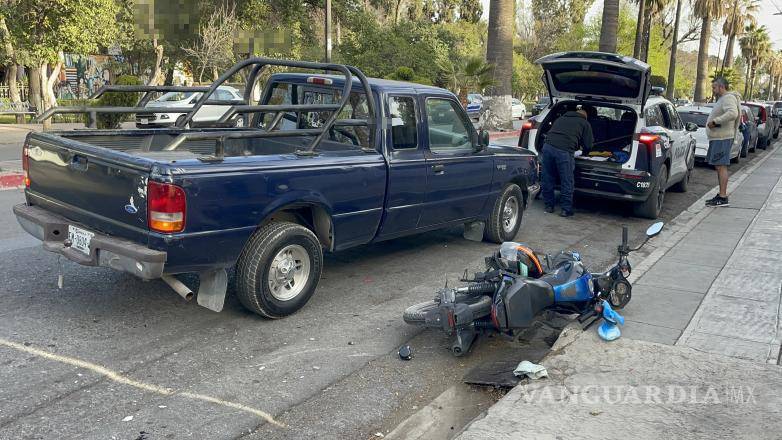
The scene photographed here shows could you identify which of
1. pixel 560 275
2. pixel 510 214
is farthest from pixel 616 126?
pixel 560 275

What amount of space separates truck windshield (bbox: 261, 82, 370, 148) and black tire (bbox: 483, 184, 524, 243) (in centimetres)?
223

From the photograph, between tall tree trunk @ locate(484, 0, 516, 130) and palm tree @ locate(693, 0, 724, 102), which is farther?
palm tree @ locate(693, 0, 724, 102)

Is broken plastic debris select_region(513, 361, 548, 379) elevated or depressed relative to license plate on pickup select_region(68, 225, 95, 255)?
depressed

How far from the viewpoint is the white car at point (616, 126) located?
373 inches

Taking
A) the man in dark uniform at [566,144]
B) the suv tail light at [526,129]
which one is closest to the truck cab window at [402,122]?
the man in dark uniform at [566,144]

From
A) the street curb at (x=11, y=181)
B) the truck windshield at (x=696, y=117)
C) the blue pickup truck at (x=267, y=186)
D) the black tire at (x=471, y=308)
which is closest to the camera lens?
the blue pickup truck at (x=267, y=186)

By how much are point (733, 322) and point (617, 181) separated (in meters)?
4.54

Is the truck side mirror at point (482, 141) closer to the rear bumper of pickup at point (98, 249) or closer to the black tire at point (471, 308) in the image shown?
the black tire at point (471, 308)

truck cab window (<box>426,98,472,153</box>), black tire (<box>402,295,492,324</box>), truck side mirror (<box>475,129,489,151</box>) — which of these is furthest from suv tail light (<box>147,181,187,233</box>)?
truck side mirror (<box>475,129,489,151</box>)

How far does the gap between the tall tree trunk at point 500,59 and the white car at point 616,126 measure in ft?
37.8

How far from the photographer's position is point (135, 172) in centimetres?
450

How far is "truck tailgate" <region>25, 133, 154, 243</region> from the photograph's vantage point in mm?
4547

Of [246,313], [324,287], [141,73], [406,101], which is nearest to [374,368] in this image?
[246,313]

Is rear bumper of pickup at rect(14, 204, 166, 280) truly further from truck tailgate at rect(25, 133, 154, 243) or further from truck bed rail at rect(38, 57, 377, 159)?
truck bed rail at rect(38, 57, 377, 159)
